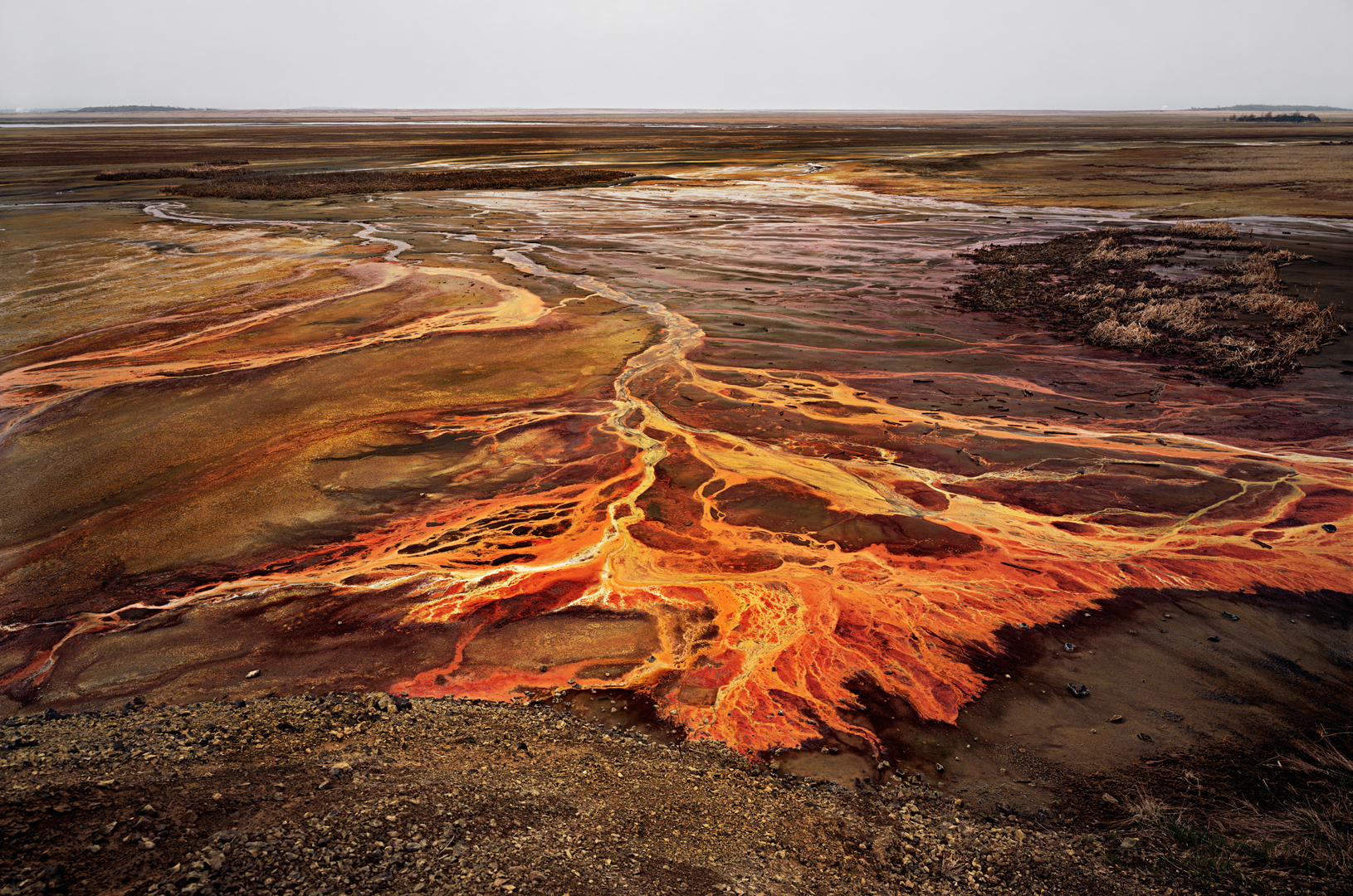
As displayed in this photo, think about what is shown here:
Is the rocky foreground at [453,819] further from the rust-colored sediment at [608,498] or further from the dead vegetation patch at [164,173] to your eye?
the dead vegetation patch at [164,173]

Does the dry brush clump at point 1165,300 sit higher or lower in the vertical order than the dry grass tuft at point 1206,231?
lower

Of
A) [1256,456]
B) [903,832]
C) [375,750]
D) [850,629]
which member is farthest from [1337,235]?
[375,750]

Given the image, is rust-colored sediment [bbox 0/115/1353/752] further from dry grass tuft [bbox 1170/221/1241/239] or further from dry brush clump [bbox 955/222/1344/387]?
dry grass tuft [bbox 1170/221/1241/239]

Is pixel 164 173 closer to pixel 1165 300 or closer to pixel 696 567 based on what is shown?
pixel 696 567

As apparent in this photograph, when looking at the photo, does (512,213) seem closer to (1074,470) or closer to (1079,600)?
(1074,470)

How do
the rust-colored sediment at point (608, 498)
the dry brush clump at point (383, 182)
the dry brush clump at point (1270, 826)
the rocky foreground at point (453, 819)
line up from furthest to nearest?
the dry brush clump at point (383, 182), the rust-colored sediment at point (608, 498), the dry brush clump at point (1270, 826), the rocky foreground at point (453, 819)

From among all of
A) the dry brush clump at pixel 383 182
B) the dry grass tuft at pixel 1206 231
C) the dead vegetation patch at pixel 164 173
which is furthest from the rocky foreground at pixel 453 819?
the dead vegetation patch at pixel 164 173

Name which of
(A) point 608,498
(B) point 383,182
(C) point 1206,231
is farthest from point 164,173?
(C) point 1206,231
